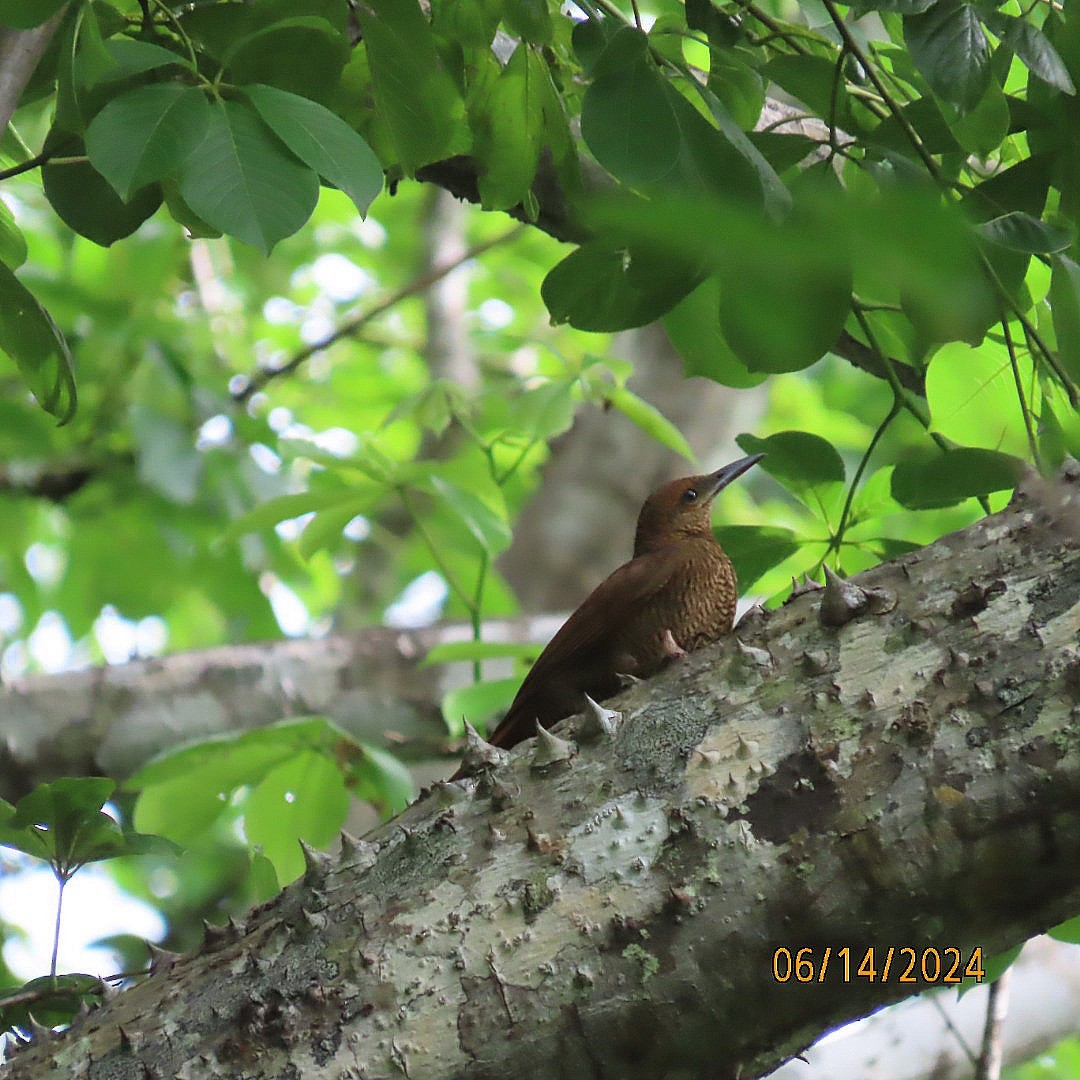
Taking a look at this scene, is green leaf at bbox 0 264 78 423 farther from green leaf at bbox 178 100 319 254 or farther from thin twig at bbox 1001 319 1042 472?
thin twig at bbox 1001 319 1042 472

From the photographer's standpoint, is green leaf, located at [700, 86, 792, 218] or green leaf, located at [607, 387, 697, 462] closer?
green leaf, located at [700, 86, 792, 218]

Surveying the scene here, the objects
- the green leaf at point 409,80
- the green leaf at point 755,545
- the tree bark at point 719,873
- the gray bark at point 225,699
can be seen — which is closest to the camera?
the tree bark at point 719,873

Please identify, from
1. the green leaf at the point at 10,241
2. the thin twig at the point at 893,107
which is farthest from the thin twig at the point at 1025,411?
the green leaf at the point at 10,241

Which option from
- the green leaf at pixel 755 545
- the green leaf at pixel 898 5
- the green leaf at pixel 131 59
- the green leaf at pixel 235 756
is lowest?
the green leaf at pixel 755 545

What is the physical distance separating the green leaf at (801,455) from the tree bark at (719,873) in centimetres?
53

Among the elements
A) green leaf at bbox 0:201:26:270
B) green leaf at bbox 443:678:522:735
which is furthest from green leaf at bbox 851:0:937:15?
green leaf at bbox 443:678:522:735

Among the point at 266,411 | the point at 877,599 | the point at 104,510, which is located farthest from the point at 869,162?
the point at 266,411

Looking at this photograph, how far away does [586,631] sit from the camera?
2404 millimetres

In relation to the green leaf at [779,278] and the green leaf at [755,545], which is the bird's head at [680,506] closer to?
the green leaf at [755,545]

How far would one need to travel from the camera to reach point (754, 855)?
1446 mm

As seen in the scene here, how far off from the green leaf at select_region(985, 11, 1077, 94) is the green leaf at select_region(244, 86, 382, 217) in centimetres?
82

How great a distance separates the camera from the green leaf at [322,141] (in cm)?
149

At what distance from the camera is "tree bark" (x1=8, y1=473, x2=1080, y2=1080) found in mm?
1399

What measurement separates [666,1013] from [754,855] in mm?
199
